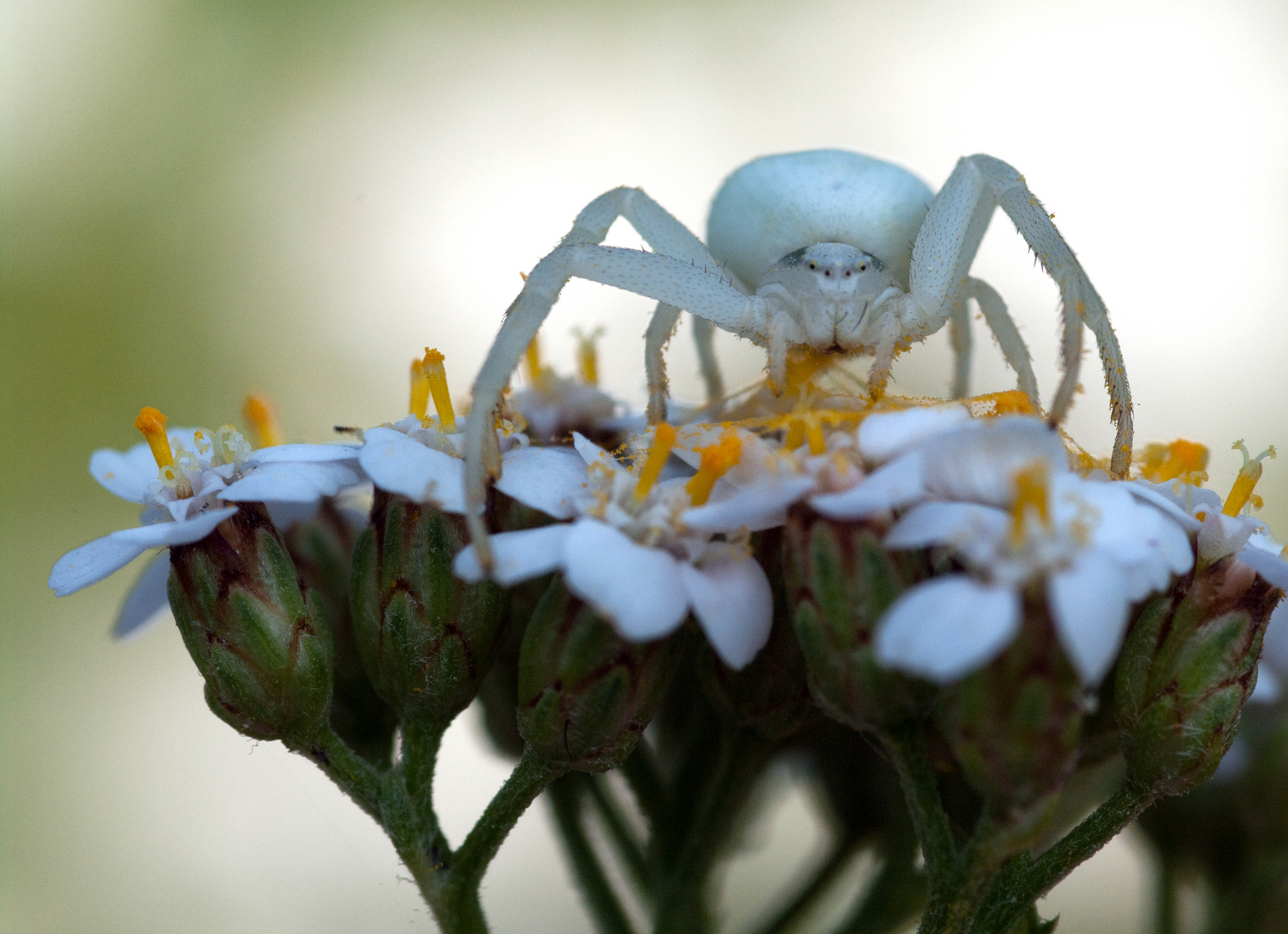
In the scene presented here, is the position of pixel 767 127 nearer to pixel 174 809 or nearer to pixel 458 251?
pixel 458 251

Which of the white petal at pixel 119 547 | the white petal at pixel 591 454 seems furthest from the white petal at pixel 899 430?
the white petal at pixel 119 547

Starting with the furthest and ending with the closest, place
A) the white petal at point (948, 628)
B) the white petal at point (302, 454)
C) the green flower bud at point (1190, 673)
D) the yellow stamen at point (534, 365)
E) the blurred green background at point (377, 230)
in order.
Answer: the blurred green background at point (377, 230) → the yellow stamen at point (534, 365) → the white petal at point (302, 454) → the green flower bud at point (1190, 673) → the white petal at point (948, 628)

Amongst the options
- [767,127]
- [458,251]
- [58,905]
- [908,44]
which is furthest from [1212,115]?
[58,905]

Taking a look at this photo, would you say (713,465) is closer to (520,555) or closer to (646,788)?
(520,555)

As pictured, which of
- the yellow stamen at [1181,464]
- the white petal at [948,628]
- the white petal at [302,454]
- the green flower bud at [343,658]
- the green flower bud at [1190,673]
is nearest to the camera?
the white petal at [948,628]

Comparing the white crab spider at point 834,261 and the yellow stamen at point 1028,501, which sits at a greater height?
the white crab spider at point 834,261

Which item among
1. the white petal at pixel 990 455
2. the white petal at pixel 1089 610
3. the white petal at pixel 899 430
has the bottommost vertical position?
the white petal at pixel 1089 610

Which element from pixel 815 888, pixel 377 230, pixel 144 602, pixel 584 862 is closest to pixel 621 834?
pixel 584 862

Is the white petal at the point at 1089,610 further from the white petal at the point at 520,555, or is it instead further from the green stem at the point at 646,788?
the green stem at the point at 646,788
